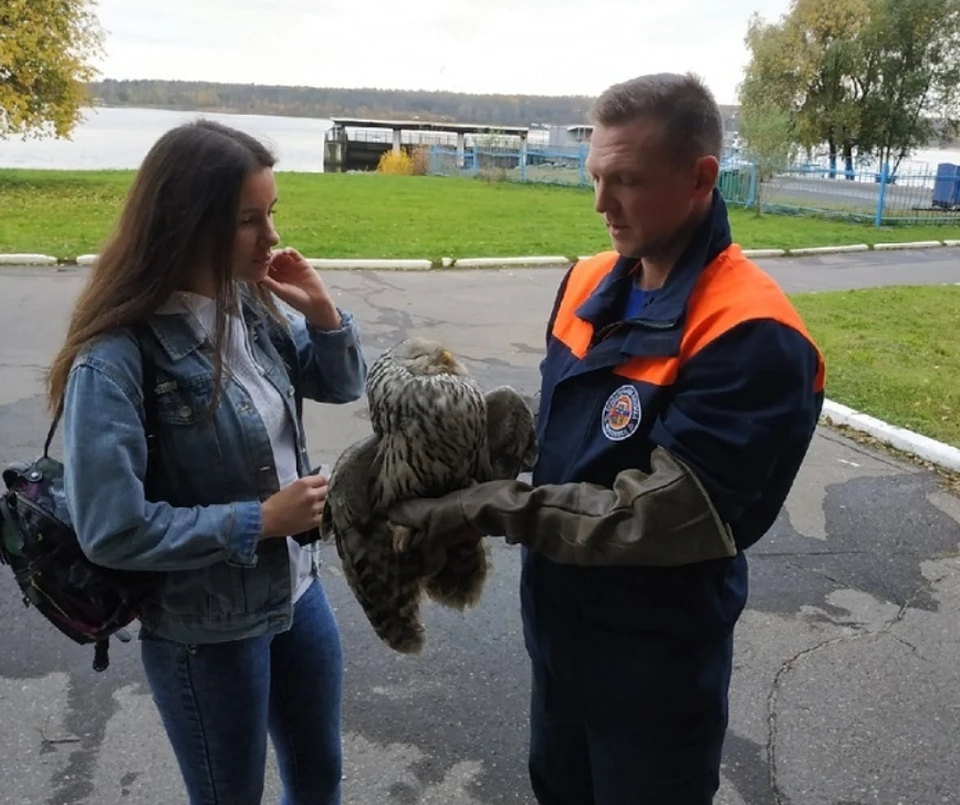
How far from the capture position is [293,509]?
2014mm

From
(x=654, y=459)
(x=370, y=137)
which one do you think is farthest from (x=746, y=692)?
(x=370, y=137)

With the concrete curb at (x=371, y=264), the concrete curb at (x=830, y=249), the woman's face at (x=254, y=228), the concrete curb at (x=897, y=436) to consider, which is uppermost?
the woman's face at (x=254, y=228)

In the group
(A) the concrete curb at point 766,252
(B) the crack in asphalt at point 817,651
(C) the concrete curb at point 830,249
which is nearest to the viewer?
(B) the crack in asphalt at point 817,651

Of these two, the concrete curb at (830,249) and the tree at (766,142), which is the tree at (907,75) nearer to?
the tree at (766,142)

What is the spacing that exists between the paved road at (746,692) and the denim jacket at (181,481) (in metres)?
1.31

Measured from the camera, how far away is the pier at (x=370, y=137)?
46594 millimetres

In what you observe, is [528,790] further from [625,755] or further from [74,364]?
[74,364]

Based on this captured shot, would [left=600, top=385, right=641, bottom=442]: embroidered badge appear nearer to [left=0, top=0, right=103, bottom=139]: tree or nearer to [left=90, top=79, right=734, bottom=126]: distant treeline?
[left=0, top=0, right=103, bottom=139]: tree

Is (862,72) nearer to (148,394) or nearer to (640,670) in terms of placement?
(640,670)

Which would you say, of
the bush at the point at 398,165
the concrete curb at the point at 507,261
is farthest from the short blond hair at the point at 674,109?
the bush at the point at 398,165

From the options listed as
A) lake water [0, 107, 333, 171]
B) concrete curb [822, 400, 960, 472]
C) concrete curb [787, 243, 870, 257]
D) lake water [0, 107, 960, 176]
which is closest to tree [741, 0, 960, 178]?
lake water [0, 107, 960, 176]

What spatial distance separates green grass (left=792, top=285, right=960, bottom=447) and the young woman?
576cm

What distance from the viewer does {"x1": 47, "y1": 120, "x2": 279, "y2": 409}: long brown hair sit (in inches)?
75.0

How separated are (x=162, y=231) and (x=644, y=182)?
3.43 feet
